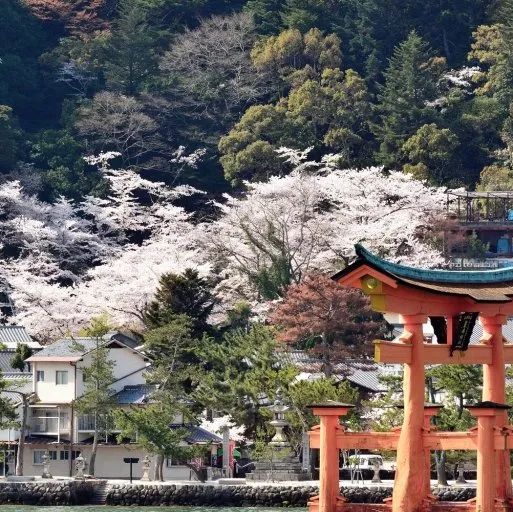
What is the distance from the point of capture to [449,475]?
50.4 metres

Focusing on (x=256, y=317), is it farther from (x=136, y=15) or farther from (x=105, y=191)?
(x=136, y=15)

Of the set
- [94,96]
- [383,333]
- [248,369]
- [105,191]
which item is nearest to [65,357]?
[248,369]

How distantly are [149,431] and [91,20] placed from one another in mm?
40715

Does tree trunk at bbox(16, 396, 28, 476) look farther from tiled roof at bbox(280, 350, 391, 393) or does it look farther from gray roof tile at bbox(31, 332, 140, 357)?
tiled roof at bbox(280, 350, 391, 393)

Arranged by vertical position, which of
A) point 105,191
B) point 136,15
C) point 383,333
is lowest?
point 383,333

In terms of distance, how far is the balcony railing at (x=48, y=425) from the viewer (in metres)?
54.1

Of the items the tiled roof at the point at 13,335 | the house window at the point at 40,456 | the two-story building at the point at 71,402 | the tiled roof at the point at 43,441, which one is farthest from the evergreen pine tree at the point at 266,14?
the tiled roof at the point at 43,441

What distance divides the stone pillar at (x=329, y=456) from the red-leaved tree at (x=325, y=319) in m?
24.8

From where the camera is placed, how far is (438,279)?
30328mm

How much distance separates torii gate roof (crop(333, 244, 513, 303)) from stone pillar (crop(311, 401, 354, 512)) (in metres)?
1.95

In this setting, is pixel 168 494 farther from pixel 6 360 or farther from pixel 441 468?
pixel 6 360

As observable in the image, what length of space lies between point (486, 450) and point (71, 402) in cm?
2505

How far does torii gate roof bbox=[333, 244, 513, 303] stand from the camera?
1144 inches

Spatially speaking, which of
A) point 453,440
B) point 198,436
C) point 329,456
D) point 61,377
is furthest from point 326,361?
point 453,440
